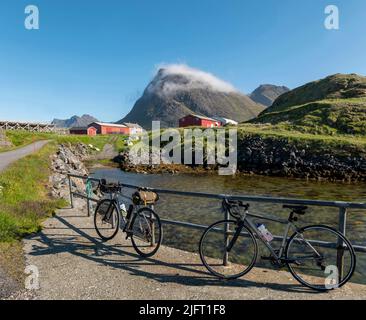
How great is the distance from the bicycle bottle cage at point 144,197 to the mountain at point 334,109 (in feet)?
184

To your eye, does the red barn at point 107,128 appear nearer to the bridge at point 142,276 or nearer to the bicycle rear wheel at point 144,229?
the bridge at point 142,276

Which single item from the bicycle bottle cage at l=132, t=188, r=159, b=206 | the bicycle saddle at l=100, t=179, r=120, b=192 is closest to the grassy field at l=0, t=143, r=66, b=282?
the bicycle saddle at l=100, t=179, r=120, b=192

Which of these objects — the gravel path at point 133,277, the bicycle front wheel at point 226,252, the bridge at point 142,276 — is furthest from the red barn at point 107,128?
the bridge at point 142,276

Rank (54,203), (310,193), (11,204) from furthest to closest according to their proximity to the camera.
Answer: (310,193)
(54,203)
(11,204)

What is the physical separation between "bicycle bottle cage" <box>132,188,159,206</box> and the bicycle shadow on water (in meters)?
1.59

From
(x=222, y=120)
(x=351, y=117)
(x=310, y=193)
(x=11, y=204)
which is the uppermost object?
(x=222, y=120)

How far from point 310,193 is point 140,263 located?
2541 cm

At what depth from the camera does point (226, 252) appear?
303 inches

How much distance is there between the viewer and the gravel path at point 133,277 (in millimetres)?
6324

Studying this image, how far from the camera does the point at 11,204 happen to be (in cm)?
1290
